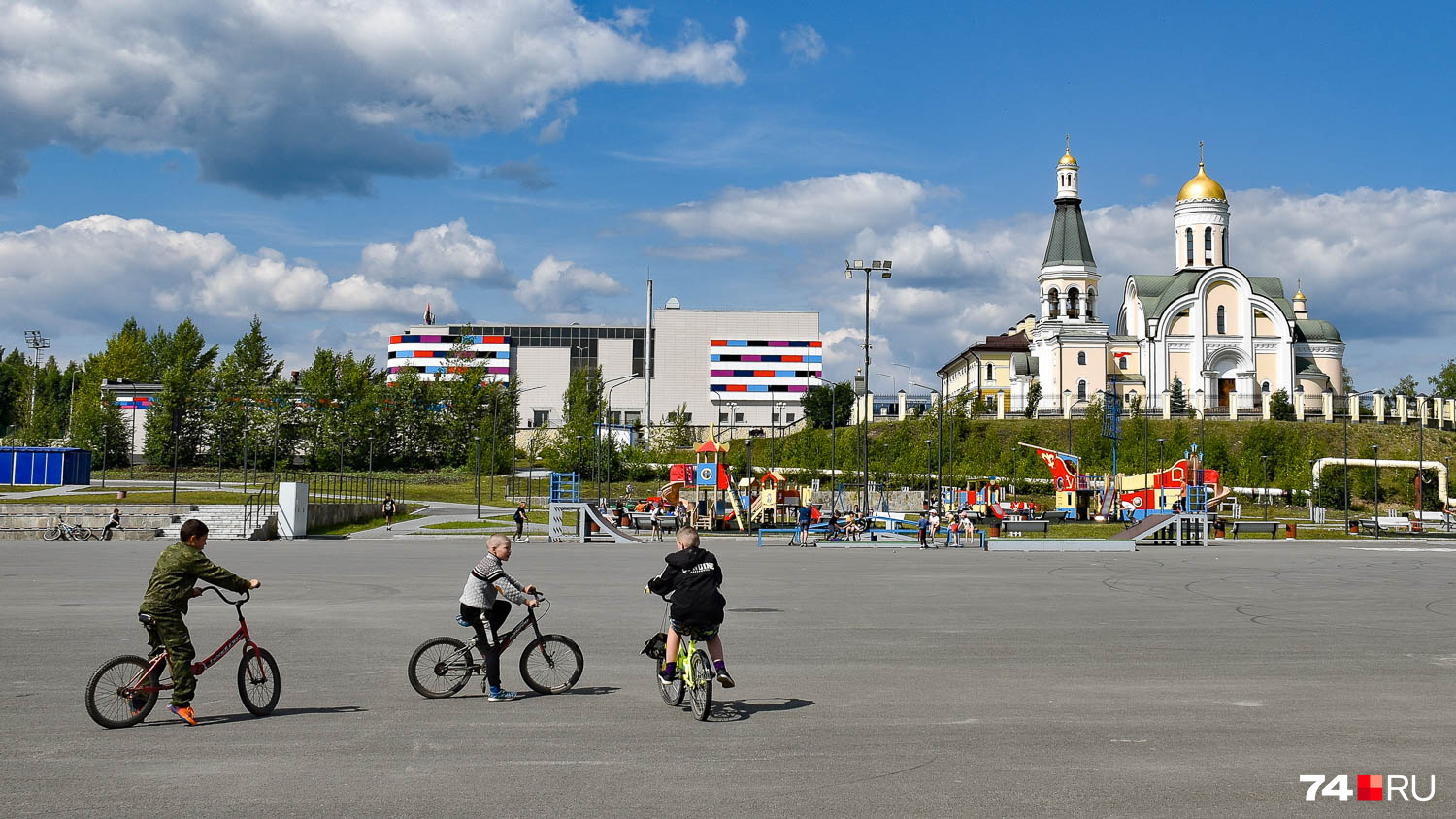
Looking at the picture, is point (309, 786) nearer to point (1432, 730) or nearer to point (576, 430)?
point (1432, 730)

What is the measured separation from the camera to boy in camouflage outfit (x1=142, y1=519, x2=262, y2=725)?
948 cm

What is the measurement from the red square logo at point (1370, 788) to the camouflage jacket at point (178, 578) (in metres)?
8.38

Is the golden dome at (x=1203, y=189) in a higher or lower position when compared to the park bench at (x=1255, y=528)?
higher

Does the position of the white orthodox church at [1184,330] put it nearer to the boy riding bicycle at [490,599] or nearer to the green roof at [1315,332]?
the green roof at [1315,332]

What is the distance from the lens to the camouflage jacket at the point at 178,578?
9461 millimetres

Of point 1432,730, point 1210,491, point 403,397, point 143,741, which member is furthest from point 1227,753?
point 403,397

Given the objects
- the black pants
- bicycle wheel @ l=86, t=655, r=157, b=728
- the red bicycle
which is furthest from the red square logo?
bicycle wheel @ l=86, t=655, r=157, b=728

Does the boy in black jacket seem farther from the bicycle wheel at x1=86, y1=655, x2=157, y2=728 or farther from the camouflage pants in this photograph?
the bicycle wheel at x1=86, y1=655, x2=157, y2=728

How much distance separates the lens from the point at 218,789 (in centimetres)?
752

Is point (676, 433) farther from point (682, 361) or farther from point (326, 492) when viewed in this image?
point (326, 492)

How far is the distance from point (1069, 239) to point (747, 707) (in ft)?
366

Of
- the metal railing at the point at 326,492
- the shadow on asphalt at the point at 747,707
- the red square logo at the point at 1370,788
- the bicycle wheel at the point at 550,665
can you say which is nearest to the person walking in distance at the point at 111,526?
the metal railing at the point at 326,492

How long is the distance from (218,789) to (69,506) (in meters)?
42.5

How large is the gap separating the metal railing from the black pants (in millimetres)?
35745
